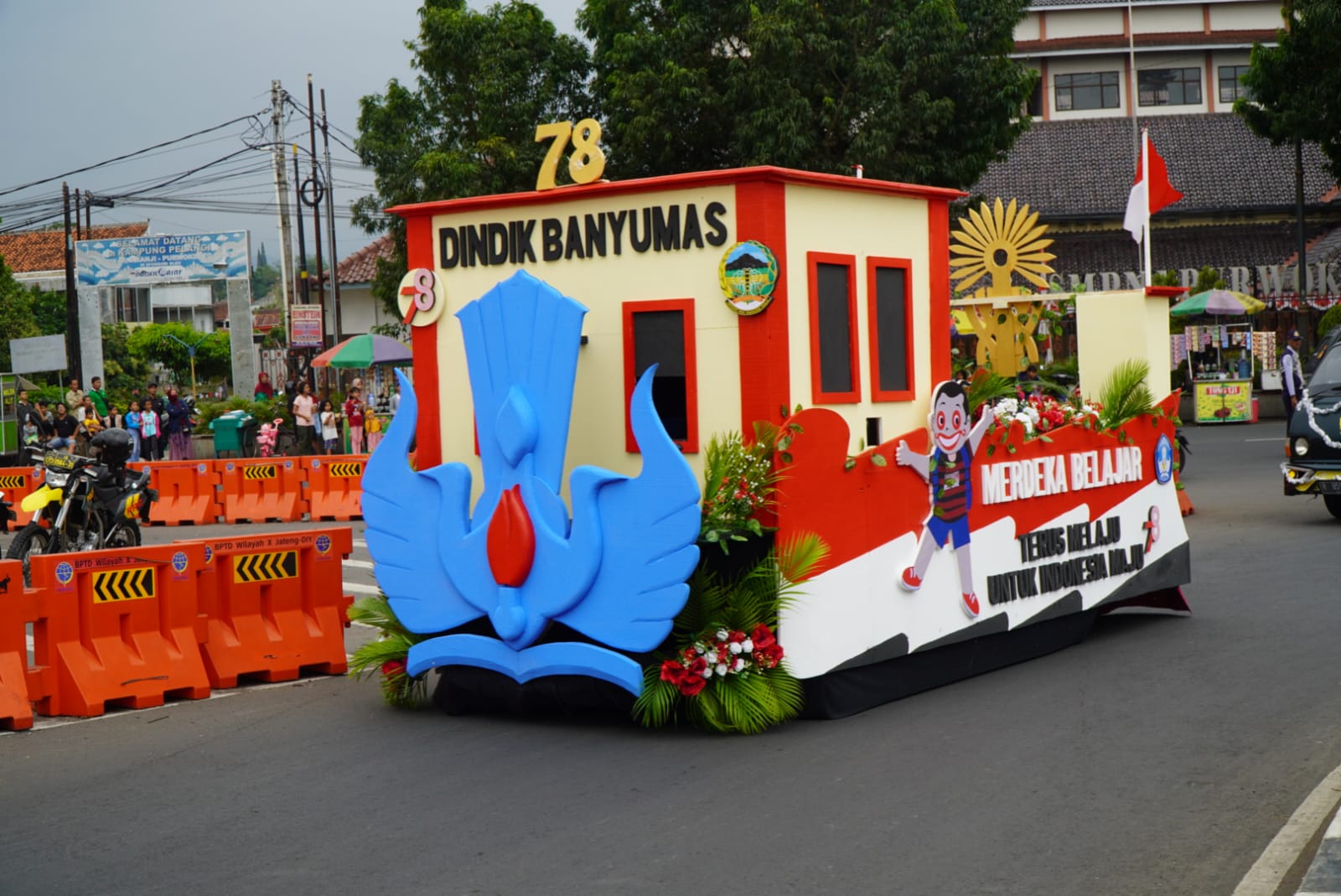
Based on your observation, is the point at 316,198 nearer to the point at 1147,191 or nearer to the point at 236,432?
the point at 236,432

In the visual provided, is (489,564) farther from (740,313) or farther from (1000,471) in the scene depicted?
(1000,471)

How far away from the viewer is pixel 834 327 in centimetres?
862

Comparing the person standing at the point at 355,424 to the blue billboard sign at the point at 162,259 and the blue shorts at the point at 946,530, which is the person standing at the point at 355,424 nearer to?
the blue billboard sign at the point at 162,259

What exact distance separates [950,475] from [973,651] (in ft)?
3.76

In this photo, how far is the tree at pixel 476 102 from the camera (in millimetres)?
29484

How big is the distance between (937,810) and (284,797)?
9.42 ft

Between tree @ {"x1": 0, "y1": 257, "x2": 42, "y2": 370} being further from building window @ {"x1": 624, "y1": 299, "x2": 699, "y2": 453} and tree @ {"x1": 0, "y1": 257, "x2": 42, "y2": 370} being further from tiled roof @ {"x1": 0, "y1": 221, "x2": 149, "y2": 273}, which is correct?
building window @ {"x1": 624, "y1": 299, "x2": 699, "y2": 453}

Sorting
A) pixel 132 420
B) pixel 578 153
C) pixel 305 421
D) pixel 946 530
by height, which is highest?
pixel 578 153

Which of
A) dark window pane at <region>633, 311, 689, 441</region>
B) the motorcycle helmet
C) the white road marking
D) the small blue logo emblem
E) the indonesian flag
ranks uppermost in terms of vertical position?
the indonesian flag

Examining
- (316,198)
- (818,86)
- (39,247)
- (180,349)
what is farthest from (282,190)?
(39,247)

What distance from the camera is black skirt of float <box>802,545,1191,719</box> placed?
8.19 metres

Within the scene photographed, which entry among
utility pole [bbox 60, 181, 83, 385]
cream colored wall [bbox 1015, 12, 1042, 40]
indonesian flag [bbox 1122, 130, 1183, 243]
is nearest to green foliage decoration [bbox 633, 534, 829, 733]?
indonesian flag [bbox 1122, 130, 1183, 243]

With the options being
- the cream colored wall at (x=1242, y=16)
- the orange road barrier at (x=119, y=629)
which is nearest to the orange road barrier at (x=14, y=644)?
the orange road barrier at (x=119, y=629)

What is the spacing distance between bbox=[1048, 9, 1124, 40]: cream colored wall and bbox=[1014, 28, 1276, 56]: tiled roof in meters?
0.34
